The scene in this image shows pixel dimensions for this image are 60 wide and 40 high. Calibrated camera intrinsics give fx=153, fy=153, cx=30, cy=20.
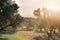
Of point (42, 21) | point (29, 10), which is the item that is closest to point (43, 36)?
point (42, 21)

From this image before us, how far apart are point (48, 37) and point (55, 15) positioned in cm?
42

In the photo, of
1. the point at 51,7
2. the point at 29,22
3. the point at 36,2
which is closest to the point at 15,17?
the point at 29,22

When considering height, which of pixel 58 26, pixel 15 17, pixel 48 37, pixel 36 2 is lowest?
pixel 48 37

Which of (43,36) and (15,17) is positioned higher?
(15,17)

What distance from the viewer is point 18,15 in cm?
289

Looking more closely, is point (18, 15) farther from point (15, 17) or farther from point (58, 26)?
point (58, 26)

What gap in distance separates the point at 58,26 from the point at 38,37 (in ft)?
1.35

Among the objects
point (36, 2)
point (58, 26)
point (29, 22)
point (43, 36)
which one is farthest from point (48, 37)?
point (36, 2)

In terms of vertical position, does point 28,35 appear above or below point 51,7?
below

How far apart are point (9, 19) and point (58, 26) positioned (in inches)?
35.9

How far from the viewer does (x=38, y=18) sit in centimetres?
282

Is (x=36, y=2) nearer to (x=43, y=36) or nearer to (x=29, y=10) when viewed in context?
(x=29, y=10)

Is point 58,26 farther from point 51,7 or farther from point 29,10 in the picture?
point 29,10

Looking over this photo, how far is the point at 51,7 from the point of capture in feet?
9.14
